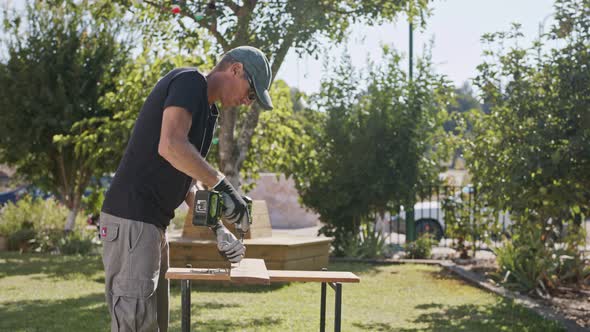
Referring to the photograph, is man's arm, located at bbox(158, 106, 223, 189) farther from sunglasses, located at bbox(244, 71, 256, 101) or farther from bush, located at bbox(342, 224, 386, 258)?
bush, located at bbox(342, 224, 386, 258)

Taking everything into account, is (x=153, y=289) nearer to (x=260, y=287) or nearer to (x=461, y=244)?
(x=260, y=287)

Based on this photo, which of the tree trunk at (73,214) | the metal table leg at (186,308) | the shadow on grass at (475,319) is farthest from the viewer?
the tree trunk at (73,214)

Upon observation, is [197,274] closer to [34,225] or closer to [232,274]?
[232,274]

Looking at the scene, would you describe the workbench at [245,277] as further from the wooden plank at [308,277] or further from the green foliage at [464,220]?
the green foliage at [464,220]

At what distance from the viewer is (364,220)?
14.8 metres

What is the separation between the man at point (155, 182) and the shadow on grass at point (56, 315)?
3477 millimetres

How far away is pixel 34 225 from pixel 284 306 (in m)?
8.70

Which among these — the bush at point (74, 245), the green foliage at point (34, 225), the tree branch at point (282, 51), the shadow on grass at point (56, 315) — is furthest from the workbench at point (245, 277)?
the green foliage at point (34, 225)

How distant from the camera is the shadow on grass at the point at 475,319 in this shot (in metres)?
7.27

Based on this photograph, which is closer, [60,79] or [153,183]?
[153,183]

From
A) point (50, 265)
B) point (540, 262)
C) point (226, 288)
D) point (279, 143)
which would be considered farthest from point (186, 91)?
point (279, 143)

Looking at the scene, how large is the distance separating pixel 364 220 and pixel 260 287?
17.4ft

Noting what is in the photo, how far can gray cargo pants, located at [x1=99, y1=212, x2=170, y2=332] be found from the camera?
12.2 feet

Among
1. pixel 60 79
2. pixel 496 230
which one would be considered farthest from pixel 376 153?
pixel 60 79
